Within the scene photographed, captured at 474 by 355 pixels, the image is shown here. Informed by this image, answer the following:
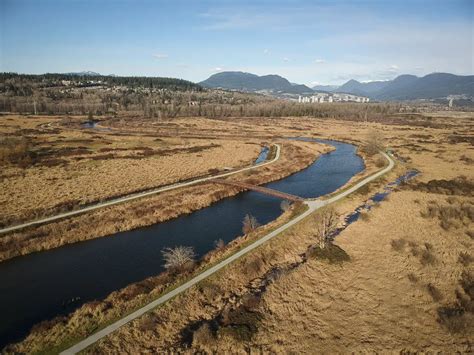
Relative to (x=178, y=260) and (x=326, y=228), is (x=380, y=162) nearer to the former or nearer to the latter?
(x=326, y=228)

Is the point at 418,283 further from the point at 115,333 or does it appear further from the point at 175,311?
the point at 115,333

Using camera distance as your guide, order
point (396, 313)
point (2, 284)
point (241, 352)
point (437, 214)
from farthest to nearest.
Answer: point (437, 214) → point (2, 284) → point (396, 313) → point (241, 352)

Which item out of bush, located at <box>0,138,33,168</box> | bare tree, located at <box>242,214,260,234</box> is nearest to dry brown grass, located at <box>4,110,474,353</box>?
bare tree, located at <box>242,214,260,234</box>

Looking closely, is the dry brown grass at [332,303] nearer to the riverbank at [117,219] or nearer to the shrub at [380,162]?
the riverbank at [117,219]

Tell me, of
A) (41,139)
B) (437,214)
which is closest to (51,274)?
(437,214)

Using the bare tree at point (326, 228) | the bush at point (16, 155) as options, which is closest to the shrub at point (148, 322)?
the bare tree at point (326, 228)

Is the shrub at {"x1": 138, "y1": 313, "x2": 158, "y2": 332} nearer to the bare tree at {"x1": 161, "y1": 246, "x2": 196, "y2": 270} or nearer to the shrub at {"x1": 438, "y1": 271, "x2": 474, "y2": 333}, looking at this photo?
the bare tree at {"x1": 161, "y1": 246, "x2": 196, "y2": 270}

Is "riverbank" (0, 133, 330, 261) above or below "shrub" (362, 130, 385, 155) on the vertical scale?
below
